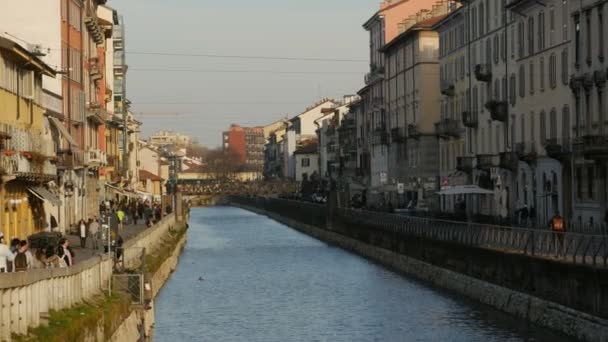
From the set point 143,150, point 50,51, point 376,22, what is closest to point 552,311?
point 50,51

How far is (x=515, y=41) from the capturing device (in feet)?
229

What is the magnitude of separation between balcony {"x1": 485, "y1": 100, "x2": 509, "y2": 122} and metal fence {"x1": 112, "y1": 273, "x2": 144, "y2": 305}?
39.4 m

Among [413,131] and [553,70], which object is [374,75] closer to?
[413,131]

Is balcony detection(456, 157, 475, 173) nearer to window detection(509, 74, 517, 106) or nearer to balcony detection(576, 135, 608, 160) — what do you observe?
window detection(509, 74, 517, 106)

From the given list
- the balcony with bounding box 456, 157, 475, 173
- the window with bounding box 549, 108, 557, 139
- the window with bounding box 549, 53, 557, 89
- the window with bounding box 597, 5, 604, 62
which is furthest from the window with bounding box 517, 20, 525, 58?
the window with bounding box 597, 5, 604, 62

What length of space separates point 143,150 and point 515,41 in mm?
123520

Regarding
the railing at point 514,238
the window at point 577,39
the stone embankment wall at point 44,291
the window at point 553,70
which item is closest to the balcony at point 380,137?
the railing at point 514,238

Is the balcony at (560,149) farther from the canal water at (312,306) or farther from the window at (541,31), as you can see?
the canal water at (312,306)

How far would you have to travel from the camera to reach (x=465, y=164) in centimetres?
8188

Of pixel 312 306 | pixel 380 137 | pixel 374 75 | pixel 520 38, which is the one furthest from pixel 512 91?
pixel 374 75

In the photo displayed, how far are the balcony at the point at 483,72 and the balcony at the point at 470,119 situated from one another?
3680mm

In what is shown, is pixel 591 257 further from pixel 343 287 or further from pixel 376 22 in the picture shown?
pixel 376 22

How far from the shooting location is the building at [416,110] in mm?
98938

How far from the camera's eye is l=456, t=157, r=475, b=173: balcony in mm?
80938
